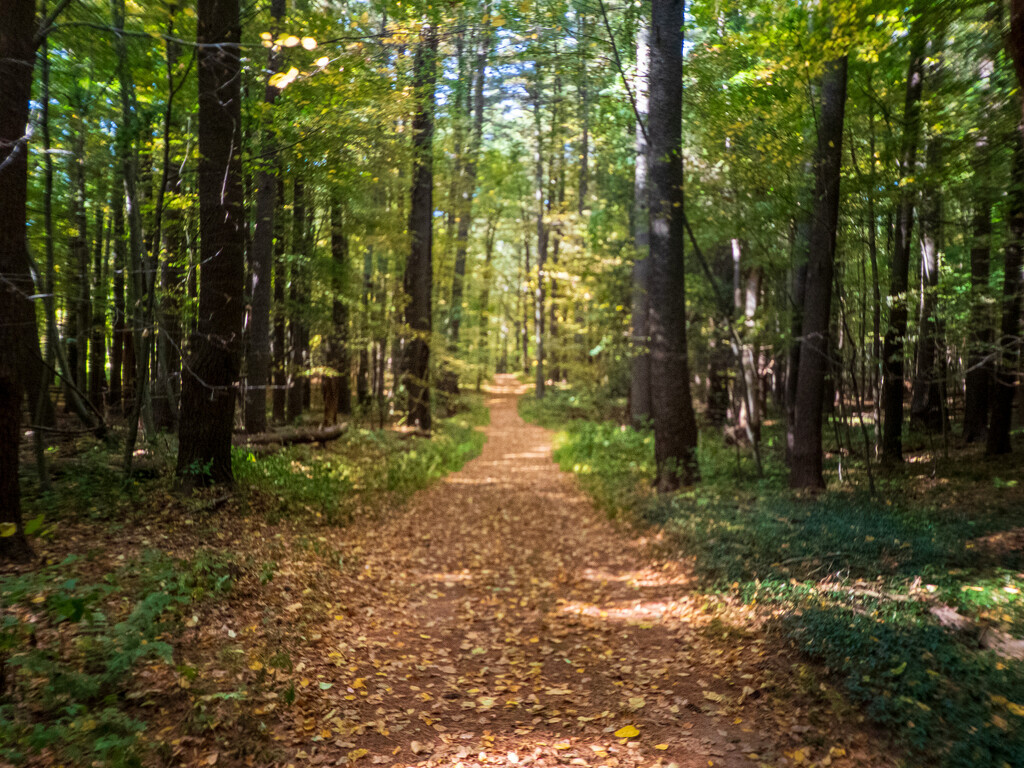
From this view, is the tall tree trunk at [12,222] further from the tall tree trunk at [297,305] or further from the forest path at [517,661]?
the tall tree trunk at [297,305]

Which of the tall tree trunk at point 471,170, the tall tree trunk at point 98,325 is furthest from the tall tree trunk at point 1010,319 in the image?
the tall tree trunk at point 98,325

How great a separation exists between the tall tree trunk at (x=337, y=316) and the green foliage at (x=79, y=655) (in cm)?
907

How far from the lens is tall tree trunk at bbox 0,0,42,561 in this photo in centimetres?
435

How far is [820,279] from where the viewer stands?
837 centimetres

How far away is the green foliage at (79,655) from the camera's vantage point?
296 centimetres

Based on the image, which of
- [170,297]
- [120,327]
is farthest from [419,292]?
[170,297]

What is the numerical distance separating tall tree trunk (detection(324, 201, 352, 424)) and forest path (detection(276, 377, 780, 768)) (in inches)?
228

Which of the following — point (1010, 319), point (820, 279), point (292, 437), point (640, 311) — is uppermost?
point (640, 311)

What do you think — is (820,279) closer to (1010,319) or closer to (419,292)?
(1010,319)

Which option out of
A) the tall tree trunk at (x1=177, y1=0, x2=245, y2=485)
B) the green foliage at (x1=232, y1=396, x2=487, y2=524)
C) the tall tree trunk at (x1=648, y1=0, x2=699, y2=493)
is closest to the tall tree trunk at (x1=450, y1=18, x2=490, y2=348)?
the tall tree trunk at (x1=648, y1=0, x2=699, y2=493)

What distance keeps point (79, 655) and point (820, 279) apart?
8.79m

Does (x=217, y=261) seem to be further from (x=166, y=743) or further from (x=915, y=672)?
(x=915, y=672)

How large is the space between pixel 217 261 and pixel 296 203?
508cm

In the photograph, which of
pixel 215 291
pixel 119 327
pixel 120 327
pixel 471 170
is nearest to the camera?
pixel 215 291
